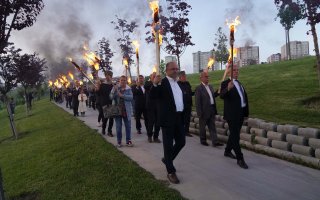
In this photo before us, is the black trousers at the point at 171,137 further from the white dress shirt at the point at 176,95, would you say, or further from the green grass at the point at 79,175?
the green grass at the point at 79,175

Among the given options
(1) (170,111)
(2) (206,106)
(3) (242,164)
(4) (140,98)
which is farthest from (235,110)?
(4) (140,98)

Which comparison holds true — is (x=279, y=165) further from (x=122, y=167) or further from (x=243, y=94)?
(x=122, y=167)

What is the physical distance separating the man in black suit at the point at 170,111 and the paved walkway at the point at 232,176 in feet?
1.84

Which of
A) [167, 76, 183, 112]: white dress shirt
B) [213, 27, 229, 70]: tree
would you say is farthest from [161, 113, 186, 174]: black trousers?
[213, 27, 229, 70]: tree

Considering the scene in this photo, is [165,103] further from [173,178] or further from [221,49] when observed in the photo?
[221,49]

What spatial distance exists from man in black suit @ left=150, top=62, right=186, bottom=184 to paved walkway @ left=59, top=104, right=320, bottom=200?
1.84ft

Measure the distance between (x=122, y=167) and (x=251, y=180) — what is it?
2.60 meters

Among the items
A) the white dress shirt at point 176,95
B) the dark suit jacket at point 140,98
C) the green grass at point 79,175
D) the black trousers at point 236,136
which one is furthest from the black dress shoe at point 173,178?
the dark suit jacket at point 140,98

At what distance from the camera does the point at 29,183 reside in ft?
28.4

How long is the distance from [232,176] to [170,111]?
67.0 inches

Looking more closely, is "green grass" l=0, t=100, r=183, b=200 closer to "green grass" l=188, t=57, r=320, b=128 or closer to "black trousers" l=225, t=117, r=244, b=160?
"black trousers" l=225, t=117, r=244, b=160

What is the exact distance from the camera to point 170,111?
22.6ft

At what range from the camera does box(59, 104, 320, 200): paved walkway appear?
20.3 ft

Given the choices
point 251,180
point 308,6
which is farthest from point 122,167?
point 308,6
